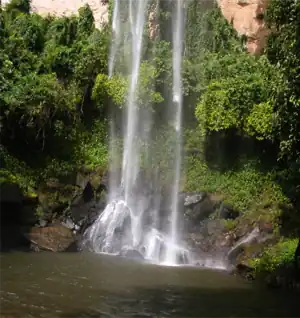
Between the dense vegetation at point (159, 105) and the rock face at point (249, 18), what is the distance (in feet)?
2.66

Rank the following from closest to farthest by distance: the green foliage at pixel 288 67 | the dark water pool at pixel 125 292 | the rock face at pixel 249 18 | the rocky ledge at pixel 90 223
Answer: the green foliage at pixel 288 67 < the dark water pool at pixel 125 292 < the rocky ledge at pixel 90 223 < the rock face at pixel 249 18

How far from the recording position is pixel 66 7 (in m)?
25.2

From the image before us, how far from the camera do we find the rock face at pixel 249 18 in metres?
22.2

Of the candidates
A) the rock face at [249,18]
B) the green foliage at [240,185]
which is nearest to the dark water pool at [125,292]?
the green foliage at [240,185]

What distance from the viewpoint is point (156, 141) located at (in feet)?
64.5

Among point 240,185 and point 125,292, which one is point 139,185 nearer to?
point 240,185

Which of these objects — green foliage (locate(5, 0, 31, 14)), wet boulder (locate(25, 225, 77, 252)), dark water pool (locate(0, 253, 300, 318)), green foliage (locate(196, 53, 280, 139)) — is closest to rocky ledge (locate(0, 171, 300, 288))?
wet boulder (locate(25, 225, 77, 252))

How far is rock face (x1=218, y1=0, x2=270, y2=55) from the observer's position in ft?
72.8

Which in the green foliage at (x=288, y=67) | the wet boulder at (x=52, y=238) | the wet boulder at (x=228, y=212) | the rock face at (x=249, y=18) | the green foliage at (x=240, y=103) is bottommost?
the wet boulder at (x=52, y=238)

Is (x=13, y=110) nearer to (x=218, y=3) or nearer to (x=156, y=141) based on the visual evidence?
(x=156, y=141)

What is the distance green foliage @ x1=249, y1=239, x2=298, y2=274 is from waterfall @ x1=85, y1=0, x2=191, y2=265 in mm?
2600

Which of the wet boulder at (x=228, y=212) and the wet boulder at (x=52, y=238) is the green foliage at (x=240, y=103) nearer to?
the wet boulder at (x=228, y=212)

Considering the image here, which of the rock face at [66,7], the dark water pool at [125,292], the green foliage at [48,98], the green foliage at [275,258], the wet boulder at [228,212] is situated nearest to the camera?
the dark water pool at [125,292]

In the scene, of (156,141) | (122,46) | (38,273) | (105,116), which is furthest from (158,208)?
(122,46)
